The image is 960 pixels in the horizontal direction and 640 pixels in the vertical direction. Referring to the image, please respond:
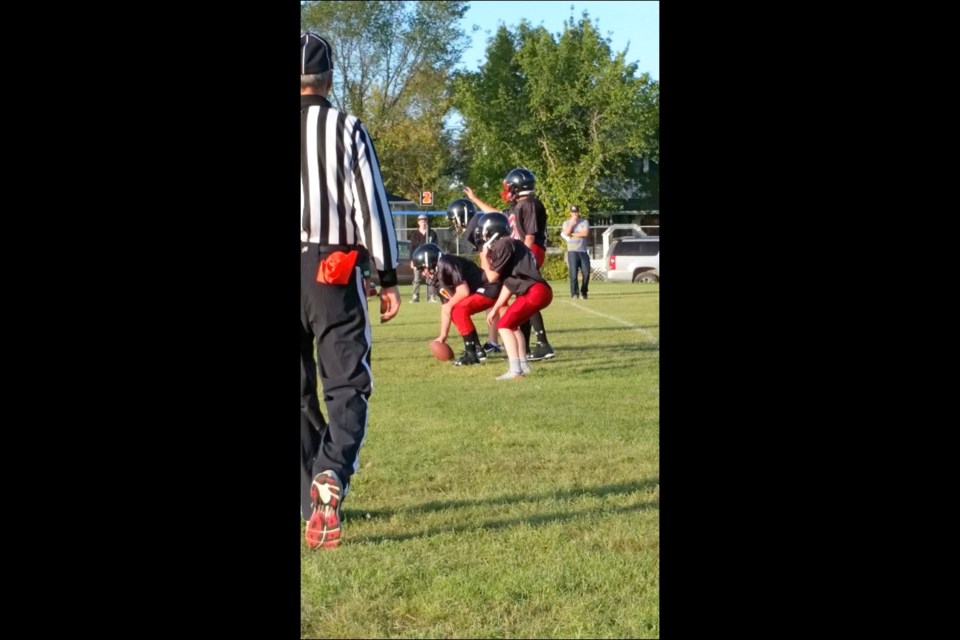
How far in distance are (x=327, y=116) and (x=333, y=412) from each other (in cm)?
125

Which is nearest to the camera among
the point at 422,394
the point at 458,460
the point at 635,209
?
the point at 458,460

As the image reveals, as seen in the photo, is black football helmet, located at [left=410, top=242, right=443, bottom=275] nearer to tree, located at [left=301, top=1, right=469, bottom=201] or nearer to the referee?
the referee

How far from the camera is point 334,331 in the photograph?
Answer: 4750mm

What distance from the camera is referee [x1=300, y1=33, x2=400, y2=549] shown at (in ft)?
14.8

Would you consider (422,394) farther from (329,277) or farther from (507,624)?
(507,624)

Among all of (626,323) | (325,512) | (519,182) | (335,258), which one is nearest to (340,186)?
(335,258)

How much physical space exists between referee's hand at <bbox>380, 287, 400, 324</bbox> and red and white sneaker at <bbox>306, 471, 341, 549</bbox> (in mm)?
792

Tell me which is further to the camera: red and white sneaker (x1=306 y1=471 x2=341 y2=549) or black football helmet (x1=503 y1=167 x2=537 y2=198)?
black football helmet (x1=503 y1=167 x2=537 y2=198)

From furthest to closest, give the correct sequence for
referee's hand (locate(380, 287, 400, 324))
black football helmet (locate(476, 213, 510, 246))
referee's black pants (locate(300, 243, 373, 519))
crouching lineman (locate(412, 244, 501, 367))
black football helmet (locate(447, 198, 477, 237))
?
black football helmet (locate(447, 198, 477, 237))
crouching lineman (locate(412, 244, 501, 367))
black football helmet (locate(476, 213, 510, 246))
referee's hand (locate(380, 287, 400, 324))
referee's black pants (locate(300, 243, 373, 519))

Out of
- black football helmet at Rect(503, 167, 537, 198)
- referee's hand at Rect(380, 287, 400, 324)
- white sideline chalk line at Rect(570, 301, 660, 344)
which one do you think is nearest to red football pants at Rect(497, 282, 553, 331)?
black football helmet at Rect(503, 167, 537, 198)

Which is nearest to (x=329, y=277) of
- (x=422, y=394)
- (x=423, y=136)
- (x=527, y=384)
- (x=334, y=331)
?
(x=334, y=331)

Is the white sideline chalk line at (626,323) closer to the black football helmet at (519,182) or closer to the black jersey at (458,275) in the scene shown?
the black jersey at (458,275)

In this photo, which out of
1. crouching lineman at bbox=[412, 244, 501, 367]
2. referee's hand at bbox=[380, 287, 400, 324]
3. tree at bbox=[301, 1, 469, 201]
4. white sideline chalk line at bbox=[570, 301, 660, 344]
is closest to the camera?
referee's hand at bbox=[380, 287, 400, 324]

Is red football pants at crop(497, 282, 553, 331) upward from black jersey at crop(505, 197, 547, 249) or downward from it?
downward
